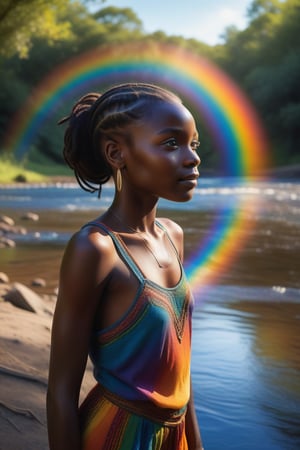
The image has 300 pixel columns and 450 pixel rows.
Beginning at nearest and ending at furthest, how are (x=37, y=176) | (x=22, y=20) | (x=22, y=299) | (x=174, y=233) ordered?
(x=174, y=233)
(x=22, y=299)
(x=22, y=20)
(x=37, y=176)

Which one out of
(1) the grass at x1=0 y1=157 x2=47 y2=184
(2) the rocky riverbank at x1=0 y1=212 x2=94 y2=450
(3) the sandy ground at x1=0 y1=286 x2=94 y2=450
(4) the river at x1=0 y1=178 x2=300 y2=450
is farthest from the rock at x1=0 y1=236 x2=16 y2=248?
(1) the grass at x1=0 y1=157 x2=47 y2=184

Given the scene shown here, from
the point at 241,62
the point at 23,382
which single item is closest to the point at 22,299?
the point at 23,382

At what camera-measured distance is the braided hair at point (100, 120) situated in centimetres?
142

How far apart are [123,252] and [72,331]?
0.19 m

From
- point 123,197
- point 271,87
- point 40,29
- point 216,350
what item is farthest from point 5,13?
point 271,87

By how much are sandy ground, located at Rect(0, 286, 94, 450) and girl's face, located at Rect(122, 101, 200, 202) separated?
1.41 m

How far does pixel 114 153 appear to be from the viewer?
56.6 inches

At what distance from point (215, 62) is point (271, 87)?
47.7 feet

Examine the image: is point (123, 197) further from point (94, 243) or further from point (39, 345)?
point (39, 345)

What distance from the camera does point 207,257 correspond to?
8711 mm

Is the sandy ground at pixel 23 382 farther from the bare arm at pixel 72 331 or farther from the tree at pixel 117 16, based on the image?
the tree at pixel 117 16

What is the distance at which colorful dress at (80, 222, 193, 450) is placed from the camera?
4.43ft

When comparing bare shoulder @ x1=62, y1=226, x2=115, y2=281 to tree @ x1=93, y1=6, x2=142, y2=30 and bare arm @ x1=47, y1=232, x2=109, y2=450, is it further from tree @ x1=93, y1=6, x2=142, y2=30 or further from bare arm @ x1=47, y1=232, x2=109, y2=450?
tree @ x1=93, y1=6, x2=142, y2=30

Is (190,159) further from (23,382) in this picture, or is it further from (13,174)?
(13,174)
